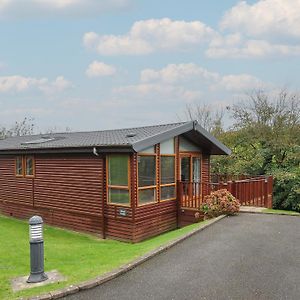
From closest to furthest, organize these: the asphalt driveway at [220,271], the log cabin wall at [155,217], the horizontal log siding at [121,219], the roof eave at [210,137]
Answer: the asphalt driveway at [220,271], the horizontal log siding at [121,219], the log cabin wall at [155,217], the roof eave at [210,137]

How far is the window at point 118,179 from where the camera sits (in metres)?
11.8

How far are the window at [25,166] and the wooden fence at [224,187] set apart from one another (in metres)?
6.08

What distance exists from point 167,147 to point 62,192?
4.19m

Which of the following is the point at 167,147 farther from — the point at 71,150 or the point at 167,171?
the point at 71,150

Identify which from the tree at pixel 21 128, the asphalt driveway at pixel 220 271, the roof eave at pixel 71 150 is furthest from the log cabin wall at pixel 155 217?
the tree at pixel 21 128

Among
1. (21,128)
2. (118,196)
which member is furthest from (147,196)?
(21,128)

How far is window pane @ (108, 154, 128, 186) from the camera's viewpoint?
38.8 ft

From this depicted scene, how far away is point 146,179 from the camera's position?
1233 centimetres

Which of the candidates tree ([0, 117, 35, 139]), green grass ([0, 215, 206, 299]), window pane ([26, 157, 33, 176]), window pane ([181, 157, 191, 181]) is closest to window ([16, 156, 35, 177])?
window pane ([26, 157, 33, 176])

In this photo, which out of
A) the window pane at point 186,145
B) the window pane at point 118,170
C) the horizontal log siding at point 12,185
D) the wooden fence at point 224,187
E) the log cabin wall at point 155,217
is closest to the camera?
the window pane at point 118,170

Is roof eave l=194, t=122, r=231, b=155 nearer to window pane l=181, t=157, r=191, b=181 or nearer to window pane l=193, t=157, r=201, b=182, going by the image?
window pane l=193, t=157, r=201, b=182

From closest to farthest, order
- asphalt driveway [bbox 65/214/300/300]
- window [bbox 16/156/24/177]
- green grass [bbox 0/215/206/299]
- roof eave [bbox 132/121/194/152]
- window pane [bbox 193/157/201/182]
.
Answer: asphalt driveway [bbox 65/214/300/300], green grass [bbox 0/215/206/299], roof eave [bbox 132/121/194/152], window pane [bbox 193/157/201/182], window [bbox 16/156/24/177]

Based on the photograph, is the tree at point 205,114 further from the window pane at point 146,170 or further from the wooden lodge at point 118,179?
the window pane at point 146,170

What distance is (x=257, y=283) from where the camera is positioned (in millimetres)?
6129
